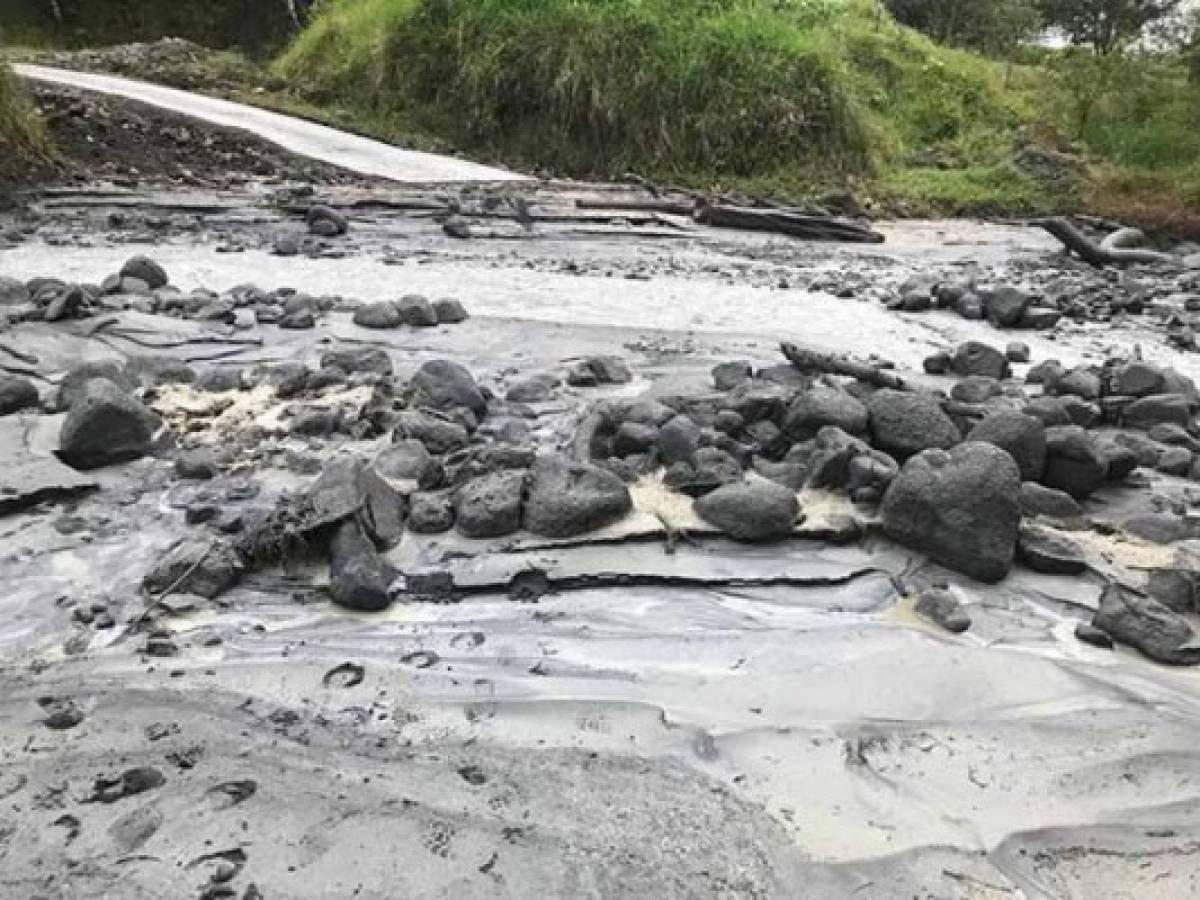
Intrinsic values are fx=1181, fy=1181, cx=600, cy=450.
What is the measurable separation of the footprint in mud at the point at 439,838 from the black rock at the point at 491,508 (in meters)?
1.50

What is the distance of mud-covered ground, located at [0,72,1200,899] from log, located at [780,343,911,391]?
0.60m

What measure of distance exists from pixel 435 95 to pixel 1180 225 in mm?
8848

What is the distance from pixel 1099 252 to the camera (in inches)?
400

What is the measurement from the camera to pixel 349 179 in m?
11.8

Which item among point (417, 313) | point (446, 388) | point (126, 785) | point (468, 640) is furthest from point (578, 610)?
point (417, 313)

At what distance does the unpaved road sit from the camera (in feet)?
39.9

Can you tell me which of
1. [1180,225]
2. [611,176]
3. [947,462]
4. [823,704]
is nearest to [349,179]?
[611,176]

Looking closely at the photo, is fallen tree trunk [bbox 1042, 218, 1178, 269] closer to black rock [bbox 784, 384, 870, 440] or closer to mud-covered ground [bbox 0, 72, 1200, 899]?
mud-covered ground [bbox 0, 72, 1200, 899]

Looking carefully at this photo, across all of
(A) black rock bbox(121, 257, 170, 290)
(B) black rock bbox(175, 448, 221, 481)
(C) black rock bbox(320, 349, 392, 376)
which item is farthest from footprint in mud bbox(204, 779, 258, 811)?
(A) black rock bbox(121, 257, 170, 290)

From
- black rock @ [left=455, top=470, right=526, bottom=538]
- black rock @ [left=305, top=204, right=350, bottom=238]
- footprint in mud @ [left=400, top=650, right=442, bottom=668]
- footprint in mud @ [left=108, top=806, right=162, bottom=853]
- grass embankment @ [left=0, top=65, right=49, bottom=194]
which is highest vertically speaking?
grass embankment @ [left=0, top=65, right=49, bottom=194]

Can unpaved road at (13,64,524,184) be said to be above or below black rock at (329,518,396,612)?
above

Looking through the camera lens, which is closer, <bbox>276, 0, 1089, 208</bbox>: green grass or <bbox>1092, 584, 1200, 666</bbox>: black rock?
<bbox>1092, 584, 1200, 666</bbox>: black rock

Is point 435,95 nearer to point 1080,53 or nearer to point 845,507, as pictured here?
point 1080,53

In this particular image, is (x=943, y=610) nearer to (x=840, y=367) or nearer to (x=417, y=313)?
(x=840, y=367)
